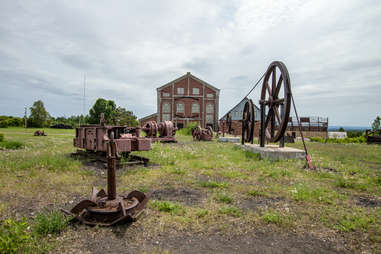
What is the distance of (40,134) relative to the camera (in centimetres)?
1941

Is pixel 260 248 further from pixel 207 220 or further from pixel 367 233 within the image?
pixel 367 233

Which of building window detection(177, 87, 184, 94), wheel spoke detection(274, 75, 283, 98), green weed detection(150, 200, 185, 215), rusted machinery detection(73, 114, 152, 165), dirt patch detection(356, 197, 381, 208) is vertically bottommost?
dirt patch detection(356, 197, 381, 208)

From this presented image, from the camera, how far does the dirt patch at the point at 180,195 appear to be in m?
3.71

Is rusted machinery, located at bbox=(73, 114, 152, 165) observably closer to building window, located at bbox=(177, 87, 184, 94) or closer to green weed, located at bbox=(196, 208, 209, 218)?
green weed, located at bbox=(196, 208, 209, 218)

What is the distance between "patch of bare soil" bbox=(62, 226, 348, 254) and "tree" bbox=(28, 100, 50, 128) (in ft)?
176

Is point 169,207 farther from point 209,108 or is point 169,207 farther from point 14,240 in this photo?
point 209,108

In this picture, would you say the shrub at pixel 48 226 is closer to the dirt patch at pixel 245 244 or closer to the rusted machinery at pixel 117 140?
the dirt patch at pixel 245 244

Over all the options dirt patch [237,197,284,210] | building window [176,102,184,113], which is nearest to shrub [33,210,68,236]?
dirt patch [237,197,284,210]

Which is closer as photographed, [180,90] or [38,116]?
[180,90]

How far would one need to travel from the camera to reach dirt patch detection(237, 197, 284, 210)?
3.48 metres

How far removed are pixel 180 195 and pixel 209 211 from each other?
0.91 meters

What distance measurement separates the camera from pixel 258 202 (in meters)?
3.69

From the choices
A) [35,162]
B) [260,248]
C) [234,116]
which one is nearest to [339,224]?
[260,248]

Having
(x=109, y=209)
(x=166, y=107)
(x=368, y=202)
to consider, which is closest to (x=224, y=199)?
(x=109, y=209)
